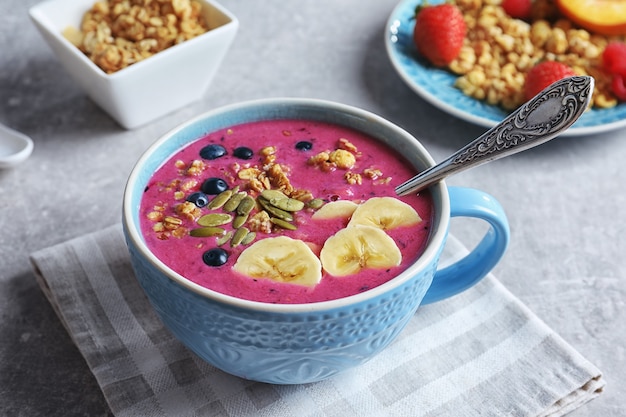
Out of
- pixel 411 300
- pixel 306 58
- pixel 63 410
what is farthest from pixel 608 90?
pixel 63 410

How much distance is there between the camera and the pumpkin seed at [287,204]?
103cm

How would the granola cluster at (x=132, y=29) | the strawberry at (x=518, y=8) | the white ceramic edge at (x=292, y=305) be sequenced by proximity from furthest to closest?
the strawberry at (x=518, y=8)
the granola cluster at (x=132, y=29)
the white ceramic edge at (x=292, y=305)

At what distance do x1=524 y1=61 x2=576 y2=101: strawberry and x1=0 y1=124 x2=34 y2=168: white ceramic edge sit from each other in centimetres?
100

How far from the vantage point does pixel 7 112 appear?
1.65 meters

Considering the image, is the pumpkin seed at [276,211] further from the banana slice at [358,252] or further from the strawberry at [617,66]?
the strawberry at [617,66]

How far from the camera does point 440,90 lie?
1.65 m

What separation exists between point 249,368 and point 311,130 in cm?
39

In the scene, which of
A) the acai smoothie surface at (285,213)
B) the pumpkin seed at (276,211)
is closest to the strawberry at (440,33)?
the acai smoothie surface at (285,213)

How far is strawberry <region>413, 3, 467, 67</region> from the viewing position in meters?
1.70

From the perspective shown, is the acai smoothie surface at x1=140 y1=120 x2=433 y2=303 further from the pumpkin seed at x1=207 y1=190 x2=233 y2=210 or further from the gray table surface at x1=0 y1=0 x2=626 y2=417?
the gray table surface at x1=0 y1=0 x2=626 y2=417

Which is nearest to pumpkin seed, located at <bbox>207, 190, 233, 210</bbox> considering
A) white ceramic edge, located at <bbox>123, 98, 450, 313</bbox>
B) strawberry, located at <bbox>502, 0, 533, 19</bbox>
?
white ceramic edge, located at <bbox>123, 98, 450, 313</bbox>

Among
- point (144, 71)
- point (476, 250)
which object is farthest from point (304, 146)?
point (144, 71)

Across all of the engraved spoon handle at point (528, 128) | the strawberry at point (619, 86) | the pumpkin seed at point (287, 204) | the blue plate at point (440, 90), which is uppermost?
the engraved spoon handle at point (528, 128)

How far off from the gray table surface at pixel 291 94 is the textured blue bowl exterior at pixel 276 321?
0.24m
